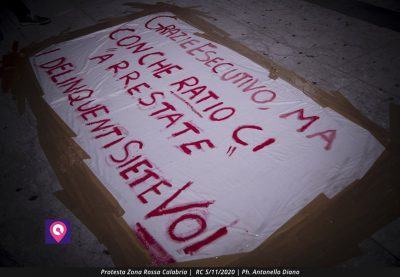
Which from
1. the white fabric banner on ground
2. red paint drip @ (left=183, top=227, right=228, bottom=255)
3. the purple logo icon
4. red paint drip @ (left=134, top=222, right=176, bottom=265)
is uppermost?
the white fabric banner on ground

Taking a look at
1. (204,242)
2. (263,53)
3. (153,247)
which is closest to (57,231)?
(153,247)

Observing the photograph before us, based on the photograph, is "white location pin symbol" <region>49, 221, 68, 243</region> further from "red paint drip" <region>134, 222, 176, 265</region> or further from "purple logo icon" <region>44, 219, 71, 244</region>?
"red paint drip" <region>134, 222, 176, 265</region>

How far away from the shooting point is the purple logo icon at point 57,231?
6.70 feet

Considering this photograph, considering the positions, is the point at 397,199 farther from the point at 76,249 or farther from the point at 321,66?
the point at 76,249

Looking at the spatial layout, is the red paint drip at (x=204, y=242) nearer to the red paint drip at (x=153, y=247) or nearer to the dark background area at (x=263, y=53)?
the red paint drip at (x=153, y=247)

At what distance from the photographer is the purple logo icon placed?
2043mm

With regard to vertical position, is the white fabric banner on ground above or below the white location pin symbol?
above

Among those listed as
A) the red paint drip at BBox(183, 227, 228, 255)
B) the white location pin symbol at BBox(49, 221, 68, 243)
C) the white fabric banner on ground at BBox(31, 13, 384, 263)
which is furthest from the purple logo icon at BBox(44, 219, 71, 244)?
the red paint drip at BBox(183, 227, 228, 255)

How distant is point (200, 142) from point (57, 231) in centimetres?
130

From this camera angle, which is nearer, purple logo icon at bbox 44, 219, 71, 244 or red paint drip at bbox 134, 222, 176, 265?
red paint drip at bbox 134, 222, 176, 265

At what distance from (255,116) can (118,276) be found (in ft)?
5.76

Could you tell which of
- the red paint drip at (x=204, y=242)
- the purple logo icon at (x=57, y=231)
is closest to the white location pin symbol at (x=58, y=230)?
the purple logo icon at (x=57, y=231)

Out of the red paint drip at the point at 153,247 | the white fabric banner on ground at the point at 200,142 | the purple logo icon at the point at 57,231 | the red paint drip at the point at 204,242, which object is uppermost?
the white fabric banner on ground at the point at 200,142

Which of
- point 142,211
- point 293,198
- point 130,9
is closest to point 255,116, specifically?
point 293,198
